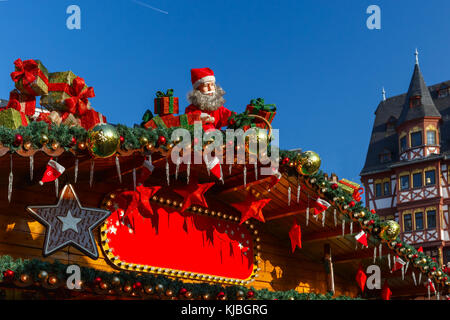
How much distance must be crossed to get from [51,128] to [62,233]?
1.47 m

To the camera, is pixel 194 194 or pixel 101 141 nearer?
pixel 101 141

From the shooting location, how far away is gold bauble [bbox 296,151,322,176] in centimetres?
909

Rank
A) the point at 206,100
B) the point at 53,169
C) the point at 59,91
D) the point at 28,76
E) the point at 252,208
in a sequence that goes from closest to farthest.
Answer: the point at 53,169, the point at 28,76, the point at 59,91, the point at 206,100, the point at 252,208

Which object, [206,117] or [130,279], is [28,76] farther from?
[130,279]

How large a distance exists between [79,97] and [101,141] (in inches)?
62.5

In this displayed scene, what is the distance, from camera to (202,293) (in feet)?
27.3

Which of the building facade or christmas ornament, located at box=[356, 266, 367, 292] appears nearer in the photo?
christmas ornament, located at box=[356, 266, 367, 292]

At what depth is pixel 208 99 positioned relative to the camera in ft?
31.1

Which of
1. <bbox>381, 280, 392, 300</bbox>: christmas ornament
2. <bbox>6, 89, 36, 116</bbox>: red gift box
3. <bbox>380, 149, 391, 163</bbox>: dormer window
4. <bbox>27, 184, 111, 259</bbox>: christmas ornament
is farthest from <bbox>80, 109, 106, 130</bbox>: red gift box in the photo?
<bbox>380, 149, 391, 163</bbox>: dormer window

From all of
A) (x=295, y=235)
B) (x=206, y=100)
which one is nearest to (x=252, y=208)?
(x=295, y=235)

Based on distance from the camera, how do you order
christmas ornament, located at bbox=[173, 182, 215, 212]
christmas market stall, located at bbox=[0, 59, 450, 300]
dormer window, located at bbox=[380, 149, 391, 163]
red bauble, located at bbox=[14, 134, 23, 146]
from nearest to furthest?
red bauble, located at bbox=[14, 134, 23, 146], christmas market stall, located at bbox=[0, 59, 450, 300], christmas ornament, located at bbox=[173, 182, 215, 212], dormer window, located at bbox=[380, 149, 391, 163]

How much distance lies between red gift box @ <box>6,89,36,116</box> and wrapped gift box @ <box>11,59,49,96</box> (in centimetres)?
6

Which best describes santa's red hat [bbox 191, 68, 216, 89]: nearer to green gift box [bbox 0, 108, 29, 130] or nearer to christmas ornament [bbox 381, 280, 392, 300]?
green gift box [bbox 0, 108, 29, 130]

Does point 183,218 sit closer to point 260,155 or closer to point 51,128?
point 260,155
